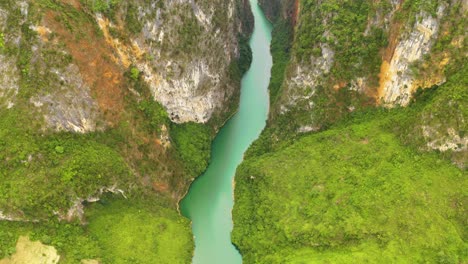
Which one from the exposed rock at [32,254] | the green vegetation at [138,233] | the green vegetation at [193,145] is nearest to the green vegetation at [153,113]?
the green vegetation at [193,145]

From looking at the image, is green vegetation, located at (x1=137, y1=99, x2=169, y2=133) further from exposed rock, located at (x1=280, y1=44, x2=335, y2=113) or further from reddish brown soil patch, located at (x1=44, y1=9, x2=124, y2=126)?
exposed rock, located at (x1=280, y1=44, x2=335, y2=113)

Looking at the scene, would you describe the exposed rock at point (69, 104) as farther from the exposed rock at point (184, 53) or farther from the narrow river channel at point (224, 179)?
the narrow river channel at point (224, 179)

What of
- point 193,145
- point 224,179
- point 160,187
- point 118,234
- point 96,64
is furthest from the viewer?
point 224,179

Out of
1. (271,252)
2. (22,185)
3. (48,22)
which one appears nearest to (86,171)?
(22,185)

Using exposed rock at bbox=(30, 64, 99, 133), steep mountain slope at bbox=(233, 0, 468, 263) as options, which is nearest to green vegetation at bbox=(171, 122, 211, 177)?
steep mountain slope at bbox=(233, 0, 468, 263)

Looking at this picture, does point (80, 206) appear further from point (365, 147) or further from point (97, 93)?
point (365, 147)

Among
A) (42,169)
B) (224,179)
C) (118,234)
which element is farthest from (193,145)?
(42,169)

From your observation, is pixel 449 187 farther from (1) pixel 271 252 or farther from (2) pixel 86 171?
(2) pixel 86 171
